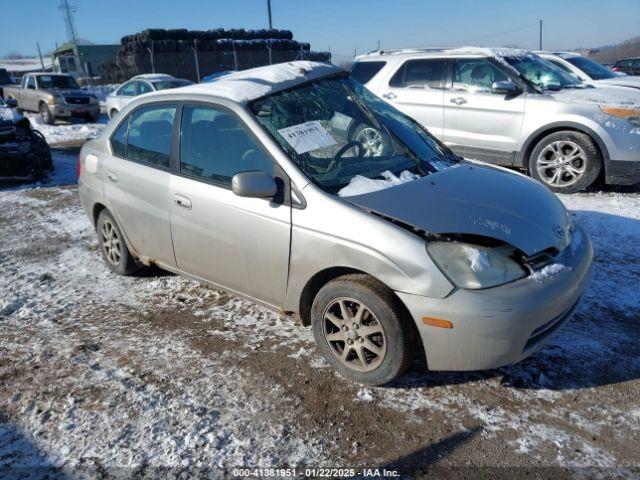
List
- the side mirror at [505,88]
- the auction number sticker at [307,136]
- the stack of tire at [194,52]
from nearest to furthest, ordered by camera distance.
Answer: the auction number sticker at [307,136] → the side mirror at [505,88] → the stack of tire at [194,52]

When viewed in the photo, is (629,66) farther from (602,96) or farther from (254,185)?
(254,185)

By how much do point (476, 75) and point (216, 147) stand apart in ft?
16.6

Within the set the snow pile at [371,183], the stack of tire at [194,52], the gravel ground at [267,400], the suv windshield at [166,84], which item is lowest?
the gravel ground at [267,400]

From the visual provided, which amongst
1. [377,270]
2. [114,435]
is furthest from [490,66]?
[114,435]

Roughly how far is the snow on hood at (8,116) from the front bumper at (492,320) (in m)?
8.50

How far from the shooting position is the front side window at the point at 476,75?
711 cm

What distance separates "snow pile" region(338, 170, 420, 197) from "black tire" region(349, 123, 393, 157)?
0.92ft

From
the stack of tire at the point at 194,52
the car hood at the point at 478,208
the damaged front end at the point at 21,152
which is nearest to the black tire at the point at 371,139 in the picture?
the car hood at the point at 478,208

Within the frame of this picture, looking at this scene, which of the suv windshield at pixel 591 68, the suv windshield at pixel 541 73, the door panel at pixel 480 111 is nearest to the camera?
the door panel at pixel 480 111

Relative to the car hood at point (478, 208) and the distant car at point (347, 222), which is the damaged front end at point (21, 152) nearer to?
the distant car at point (347, 222)

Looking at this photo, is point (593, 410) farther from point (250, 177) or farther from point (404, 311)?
point (250, 177)

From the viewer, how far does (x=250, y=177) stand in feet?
10.1

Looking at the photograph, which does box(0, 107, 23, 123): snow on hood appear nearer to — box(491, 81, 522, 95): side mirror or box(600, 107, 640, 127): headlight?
box(491, 81, 522, 95): side mirror

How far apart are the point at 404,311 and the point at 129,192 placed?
8.49 feet
